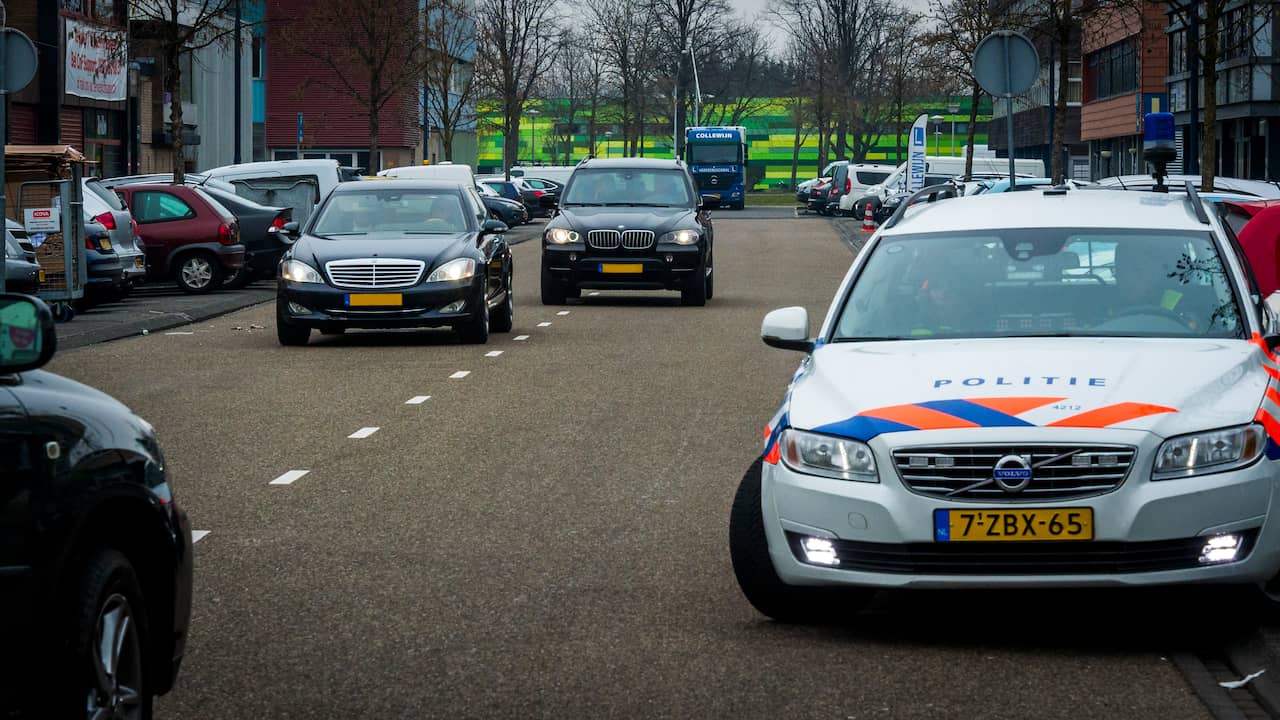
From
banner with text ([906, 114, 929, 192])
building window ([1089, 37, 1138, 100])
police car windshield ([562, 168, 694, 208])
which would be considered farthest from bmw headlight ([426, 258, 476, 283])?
building window ([1089, 37, 1138, 100])

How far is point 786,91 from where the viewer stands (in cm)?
11762

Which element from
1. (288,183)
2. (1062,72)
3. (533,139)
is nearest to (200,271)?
(288,183)

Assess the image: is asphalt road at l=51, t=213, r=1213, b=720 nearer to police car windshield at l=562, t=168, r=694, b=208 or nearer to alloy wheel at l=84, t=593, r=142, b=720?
alloy wheel at l=84, t=593, r=142, b=720

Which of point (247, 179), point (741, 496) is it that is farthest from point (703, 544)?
point (247, 179)

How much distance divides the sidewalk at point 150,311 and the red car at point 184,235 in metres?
0.28

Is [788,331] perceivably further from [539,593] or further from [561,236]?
[561,236]

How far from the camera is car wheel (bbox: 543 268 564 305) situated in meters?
23.8

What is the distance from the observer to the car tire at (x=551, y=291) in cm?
2377

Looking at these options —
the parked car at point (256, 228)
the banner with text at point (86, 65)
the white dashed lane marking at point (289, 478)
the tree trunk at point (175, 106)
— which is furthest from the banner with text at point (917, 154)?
the white dashed lane marking at point (289, 478)

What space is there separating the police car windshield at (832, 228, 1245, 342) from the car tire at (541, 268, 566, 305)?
16.2 meters

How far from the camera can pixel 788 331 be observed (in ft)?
24.2

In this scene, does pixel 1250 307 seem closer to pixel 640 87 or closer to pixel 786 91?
pixel 640 87

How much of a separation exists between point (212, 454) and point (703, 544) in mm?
3709

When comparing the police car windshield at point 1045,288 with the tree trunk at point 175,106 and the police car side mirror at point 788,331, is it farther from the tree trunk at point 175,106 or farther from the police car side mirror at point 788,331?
the tree trunk at point 175,106
